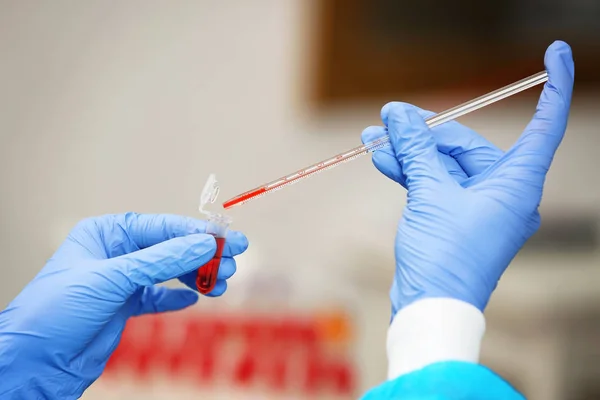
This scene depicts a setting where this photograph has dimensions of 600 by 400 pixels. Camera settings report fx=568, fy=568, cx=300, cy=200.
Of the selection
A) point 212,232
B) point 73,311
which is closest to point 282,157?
point 212,232

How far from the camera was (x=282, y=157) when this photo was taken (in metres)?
2.45

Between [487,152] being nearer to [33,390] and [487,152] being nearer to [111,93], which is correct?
[33,390]

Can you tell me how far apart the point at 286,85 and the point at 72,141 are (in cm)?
107

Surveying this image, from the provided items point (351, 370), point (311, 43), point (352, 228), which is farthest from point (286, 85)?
point (351, 370)

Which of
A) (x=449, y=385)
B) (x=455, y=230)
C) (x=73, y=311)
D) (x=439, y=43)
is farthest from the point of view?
(x=439, y=43)

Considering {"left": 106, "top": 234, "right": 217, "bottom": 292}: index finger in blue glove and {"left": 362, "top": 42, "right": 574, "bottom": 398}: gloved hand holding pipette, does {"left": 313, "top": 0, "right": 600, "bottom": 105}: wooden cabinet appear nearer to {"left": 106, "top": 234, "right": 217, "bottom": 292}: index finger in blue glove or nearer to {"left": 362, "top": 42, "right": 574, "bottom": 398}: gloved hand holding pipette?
{"left": 362, "top": 42, "right": 574, "bottom": 398}: gloved hand holding pipette

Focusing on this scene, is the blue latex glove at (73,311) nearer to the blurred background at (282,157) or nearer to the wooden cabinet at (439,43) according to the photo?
the blurred background at (282,157)

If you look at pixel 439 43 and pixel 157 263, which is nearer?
pixel 157 263

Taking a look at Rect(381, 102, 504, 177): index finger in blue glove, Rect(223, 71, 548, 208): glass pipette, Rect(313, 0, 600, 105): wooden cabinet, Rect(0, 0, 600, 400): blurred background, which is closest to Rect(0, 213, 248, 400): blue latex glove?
Rect(223, 71, 548, 208): glass pipette

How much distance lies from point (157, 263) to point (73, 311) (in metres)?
0.16

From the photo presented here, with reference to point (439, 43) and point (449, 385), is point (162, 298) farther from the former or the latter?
point (439, 43)

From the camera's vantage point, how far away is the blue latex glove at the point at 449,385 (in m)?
0.70

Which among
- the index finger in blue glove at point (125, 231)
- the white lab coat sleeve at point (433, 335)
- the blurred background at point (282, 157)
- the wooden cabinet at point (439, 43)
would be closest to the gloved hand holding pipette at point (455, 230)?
the white lab coat sleeve at point (433, 335)

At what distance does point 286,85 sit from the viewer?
246 centimetres
